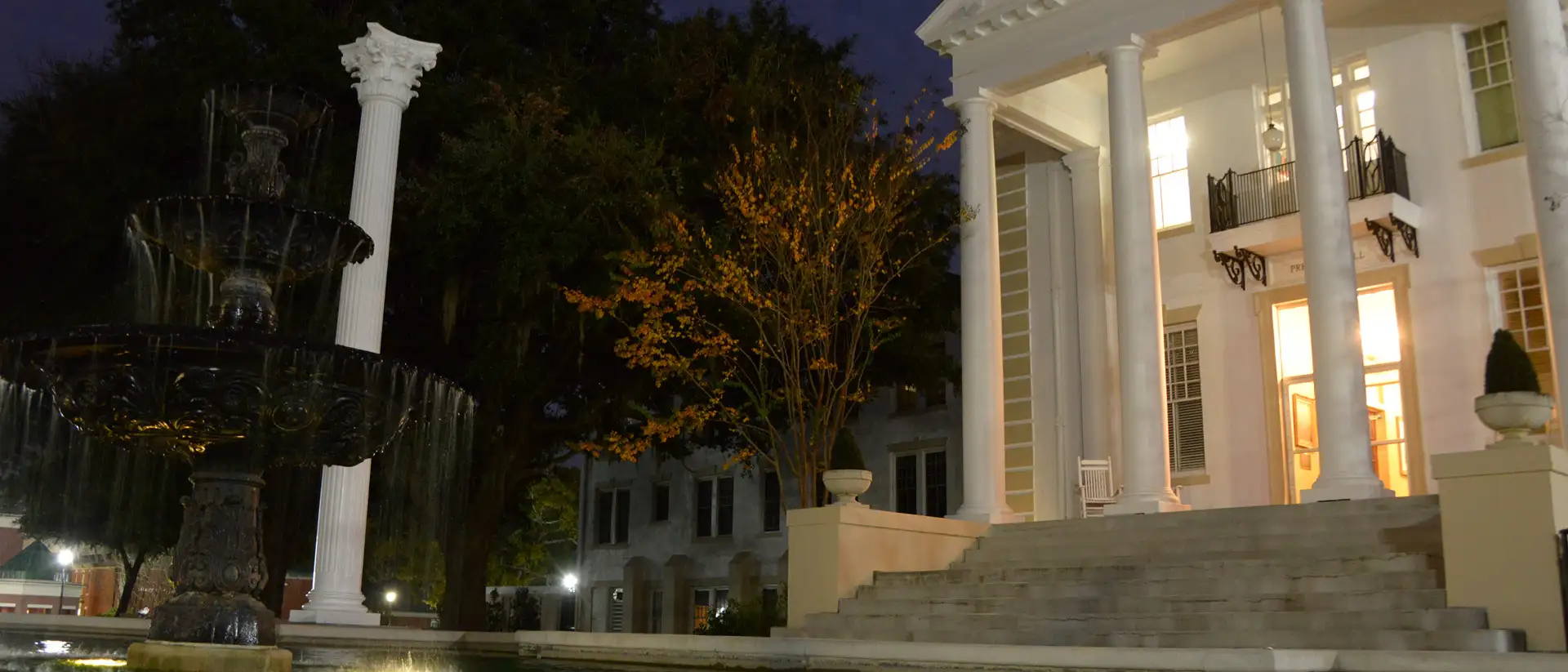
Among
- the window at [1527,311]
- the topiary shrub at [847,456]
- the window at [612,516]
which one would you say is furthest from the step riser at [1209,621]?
the window at [612,516]

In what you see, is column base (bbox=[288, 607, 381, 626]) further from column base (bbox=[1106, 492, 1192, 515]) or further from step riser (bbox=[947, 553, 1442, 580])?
column base (bbox=[1106, 492, 1192, 515])

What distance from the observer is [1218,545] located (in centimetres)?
1363

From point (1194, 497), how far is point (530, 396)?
10654 mm

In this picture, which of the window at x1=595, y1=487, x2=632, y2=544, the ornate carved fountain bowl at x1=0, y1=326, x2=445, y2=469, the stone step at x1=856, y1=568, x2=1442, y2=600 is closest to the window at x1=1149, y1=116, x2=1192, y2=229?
the stone step at x1=856, y1=568, x2=1442, y2=600

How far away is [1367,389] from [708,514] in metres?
21.8

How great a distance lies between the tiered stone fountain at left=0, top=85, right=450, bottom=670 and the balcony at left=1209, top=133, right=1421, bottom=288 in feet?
42.0

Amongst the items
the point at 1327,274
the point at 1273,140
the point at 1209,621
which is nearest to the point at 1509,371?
the point at 1209,621

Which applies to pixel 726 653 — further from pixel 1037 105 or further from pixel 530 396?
pixel 1037 105

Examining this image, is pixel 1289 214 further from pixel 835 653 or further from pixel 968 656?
pixel 968 656

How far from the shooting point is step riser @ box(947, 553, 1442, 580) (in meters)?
11.2

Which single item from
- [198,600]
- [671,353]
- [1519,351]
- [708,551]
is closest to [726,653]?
[198,600]

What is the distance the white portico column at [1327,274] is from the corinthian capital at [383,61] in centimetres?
1116

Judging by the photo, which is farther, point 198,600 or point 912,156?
point 912,156

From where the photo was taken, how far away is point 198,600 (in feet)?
28.0
